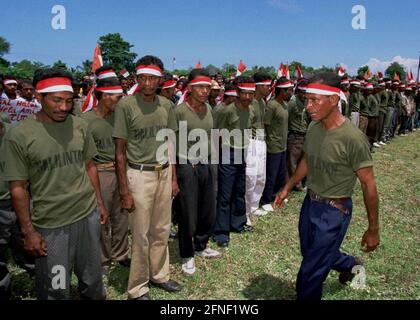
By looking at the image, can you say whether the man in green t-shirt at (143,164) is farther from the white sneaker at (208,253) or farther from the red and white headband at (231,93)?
the red and white headband at (231,93)

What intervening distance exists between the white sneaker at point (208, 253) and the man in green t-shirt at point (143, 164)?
1317 millimetres

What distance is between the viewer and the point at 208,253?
5.28m

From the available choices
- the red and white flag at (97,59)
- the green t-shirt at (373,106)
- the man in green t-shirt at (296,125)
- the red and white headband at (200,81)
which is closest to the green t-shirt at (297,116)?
the man in green t-shirt at (296,125)

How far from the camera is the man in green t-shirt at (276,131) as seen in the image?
692 centimetres

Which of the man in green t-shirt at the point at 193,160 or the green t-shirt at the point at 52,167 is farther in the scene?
the man in green t-shirt at the point at 193,160

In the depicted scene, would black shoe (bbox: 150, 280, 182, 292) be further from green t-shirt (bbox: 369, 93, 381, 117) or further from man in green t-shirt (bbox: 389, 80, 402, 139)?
man in green t-shirt (bbox: 389, 80, 402, 139)

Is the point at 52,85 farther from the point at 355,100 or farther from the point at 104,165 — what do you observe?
the point at 355,100

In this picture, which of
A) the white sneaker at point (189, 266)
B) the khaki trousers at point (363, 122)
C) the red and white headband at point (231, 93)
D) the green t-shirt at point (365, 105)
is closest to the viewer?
the white sneaker at point (189, 266)

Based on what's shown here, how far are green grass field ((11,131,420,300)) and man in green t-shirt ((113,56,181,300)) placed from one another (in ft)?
2.28

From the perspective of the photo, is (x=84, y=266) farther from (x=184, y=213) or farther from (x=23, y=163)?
(x=184, y=213)

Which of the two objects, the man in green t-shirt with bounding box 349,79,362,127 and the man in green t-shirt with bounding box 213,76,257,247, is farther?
the man in green t-shirt with bounding box 349,79,362,127

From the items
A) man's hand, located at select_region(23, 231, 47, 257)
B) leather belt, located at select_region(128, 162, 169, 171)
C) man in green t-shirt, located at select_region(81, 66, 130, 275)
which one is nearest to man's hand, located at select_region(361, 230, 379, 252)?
leather belt, located at select_region(128, 162, 169, 171)

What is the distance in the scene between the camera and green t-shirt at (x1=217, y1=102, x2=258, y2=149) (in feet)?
18.5
